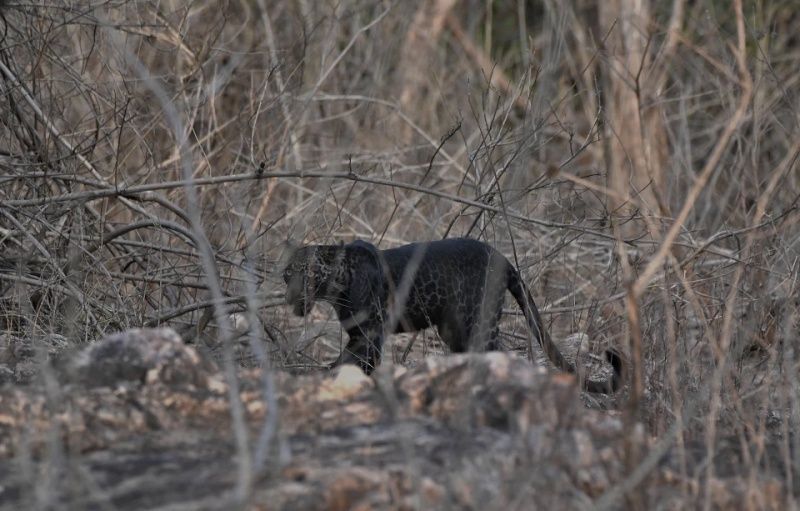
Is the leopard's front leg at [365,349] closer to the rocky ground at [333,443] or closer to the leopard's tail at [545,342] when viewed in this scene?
the leopard's tail at [545,342]

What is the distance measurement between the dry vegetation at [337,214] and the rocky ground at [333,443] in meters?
0.15

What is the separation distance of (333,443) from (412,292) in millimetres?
2022

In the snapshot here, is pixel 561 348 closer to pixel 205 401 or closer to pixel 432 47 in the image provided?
pixel 205 401

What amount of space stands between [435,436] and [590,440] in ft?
1.31

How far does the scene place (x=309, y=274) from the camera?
4648 millimetres

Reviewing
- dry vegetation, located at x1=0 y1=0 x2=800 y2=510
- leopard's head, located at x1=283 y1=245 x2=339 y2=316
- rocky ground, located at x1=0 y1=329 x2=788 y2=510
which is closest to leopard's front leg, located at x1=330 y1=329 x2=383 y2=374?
leopard's head, located at x1=283 y1=245 x2=339 y2=316

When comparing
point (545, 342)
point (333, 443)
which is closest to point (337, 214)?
point (545, 342)

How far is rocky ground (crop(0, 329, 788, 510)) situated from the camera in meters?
2.42

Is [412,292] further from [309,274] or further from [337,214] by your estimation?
[337,214]

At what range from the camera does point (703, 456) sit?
304 centimetres

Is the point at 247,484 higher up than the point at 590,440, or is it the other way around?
the point at 247,484

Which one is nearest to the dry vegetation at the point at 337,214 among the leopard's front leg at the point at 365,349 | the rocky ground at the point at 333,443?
the rocky ground at the point at 333,443

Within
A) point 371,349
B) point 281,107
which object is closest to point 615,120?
point 281,107

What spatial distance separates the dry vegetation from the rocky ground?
15 cm
